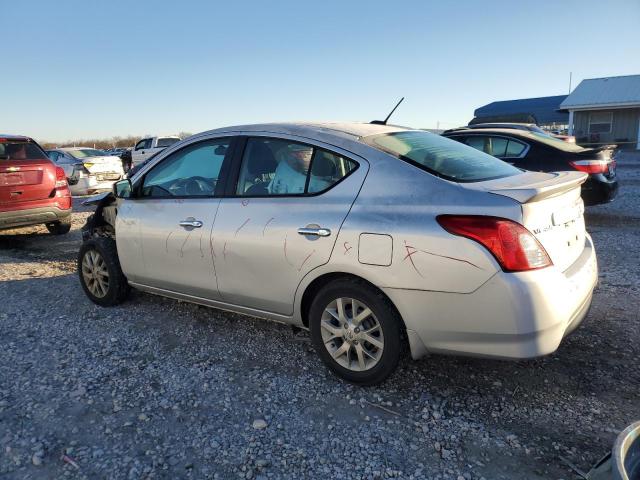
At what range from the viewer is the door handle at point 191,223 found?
3.76m

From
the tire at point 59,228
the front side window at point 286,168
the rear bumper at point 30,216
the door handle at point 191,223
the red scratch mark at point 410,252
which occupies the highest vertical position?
the front side window at point 286,168

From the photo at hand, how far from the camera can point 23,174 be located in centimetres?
760

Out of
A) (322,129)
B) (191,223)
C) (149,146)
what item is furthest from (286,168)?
(149,146)

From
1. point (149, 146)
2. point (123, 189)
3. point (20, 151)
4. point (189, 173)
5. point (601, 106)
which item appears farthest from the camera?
point (601, 106)

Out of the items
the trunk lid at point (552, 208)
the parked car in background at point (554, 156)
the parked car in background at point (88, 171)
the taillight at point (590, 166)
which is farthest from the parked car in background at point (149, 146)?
the trunk lid at point (552, 208)

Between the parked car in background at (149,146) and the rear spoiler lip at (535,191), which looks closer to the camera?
the rear spoiler lip at (535,191)

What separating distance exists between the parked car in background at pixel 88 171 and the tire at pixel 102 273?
9150 millimetres

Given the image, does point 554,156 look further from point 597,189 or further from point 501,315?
point 501,315

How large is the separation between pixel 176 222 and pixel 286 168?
1.06m

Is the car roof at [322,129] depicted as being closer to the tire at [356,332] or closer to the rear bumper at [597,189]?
the tire at [356,332]

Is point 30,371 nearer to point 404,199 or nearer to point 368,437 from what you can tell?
point 368,437

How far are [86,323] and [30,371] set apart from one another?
89cm

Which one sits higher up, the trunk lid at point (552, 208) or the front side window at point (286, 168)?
the front side window at point (286, 168)

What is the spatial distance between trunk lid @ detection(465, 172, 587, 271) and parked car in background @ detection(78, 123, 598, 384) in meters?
0.01
